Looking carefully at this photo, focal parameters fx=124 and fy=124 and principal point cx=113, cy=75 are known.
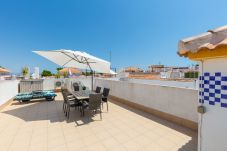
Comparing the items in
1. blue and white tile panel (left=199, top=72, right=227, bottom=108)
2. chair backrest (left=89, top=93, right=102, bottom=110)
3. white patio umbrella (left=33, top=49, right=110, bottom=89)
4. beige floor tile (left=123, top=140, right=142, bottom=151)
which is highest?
white patio umbrella (left=33, top=49, right=110, bottom=89)

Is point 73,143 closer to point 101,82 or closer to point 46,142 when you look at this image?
point 46,142

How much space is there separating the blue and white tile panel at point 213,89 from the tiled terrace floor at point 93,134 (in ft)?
4.29

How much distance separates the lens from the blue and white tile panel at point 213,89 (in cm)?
166

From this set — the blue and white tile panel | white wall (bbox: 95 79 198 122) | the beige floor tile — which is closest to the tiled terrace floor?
the beige floor tile

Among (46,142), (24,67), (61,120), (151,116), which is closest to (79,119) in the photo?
(61,120)

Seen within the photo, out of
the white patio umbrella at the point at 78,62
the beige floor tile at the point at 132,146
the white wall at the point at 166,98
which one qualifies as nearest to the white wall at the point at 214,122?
the beige floor tile at the point at 132,146

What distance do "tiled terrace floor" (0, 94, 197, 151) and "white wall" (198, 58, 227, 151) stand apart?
79cm

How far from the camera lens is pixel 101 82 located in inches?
351

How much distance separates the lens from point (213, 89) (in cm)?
177

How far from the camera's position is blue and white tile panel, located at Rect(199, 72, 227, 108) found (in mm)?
1661

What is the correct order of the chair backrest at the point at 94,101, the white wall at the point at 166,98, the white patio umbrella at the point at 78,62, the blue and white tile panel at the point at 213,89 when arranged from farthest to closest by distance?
the white patio umbrella at the point at 78,62 → the chair backrest at the point at 94,101 → the white wall at the point at 166,98 → the blue and white tile panel at the point at 213,89

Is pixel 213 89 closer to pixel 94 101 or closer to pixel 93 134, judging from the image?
pixel 93 134

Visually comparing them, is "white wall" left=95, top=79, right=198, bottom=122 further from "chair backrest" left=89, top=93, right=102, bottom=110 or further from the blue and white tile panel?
"chair backrest" left=89, top=93, right=102, bottom=110

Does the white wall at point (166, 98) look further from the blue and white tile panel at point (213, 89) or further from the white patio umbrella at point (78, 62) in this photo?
the blue and white tile panel at point (213, 89)
